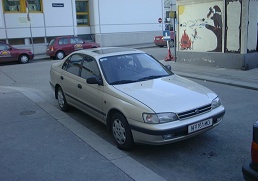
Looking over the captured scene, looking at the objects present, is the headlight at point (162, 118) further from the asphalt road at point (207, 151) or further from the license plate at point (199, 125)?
the asphalt road at point (207, 151)

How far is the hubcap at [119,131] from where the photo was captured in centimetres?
463

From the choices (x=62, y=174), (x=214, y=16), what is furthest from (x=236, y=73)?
(x=62, y=174)

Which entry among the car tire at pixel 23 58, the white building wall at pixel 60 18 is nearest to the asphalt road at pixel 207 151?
the car tire at pixel 23 58

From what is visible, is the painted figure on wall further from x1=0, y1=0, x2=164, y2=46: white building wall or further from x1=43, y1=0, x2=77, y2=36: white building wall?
x1=43, y1=0, x2=77, y2=36: white building wall

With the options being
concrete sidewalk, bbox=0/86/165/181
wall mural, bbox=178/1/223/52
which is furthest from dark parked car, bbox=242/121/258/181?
wall mural, bbox=178/1/223/52

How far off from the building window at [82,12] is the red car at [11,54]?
8.49 metres

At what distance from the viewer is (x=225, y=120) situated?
6.00 m

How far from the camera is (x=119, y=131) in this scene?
15.4 ft

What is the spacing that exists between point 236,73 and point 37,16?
56.6 feet

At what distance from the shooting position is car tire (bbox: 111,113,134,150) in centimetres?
452

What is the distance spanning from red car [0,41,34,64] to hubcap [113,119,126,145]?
1538 centimetres

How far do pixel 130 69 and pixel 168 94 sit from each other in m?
1.14

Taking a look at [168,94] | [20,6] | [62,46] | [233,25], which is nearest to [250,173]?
[168,94]

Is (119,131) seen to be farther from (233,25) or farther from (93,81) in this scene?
(233,25)
